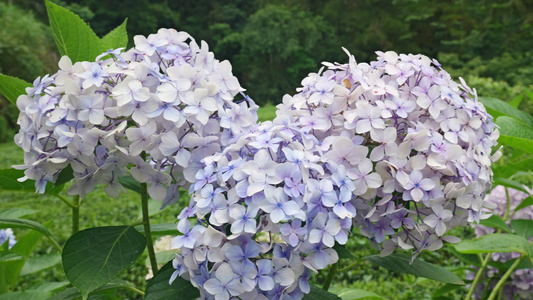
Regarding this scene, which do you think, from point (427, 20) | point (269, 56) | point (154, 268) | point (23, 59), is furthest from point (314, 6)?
point (154, 268)

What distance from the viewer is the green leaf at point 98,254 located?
2.22 feet

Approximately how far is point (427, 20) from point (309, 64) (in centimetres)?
362

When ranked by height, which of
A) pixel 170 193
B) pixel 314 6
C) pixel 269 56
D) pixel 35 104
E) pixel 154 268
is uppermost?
pixel 35 104

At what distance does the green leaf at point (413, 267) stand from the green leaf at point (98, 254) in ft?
1.17

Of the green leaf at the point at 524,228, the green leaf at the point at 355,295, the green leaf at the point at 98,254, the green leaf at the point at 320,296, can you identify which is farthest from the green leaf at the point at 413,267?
the green leaf at the point at 524,228

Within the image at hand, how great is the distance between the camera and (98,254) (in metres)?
0.73

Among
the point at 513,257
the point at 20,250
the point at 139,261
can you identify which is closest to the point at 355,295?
the point at 513,257

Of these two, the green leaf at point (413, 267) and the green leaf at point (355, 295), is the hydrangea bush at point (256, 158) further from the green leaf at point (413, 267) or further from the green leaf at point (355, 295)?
the green leaf at point (355, 295)

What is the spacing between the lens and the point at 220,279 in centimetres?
57

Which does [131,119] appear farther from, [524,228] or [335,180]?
[524,228]

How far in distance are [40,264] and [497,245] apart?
112cm

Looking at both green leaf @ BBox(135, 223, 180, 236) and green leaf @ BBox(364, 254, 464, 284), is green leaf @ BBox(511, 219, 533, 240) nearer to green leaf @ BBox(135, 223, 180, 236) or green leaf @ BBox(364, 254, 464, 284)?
green leaf @ BBox(364, 254, 464, 284)

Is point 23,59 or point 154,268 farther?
point 23,59

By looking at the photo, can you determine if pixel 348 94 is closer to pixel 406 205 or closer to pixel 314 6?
pixel 406 205
